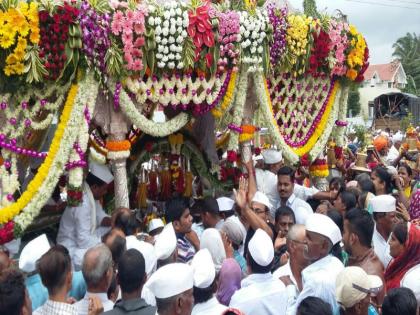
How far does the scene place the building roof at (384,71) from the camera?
5881 cm

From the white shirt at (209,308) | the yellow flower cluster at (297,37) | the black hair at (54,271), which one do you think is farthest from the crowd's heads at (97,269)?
the yellow flower cluster at (297,37)

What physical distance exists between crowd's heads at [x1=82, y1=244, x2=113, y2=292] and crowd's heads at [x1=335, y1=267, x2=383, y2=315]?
4.93 feet

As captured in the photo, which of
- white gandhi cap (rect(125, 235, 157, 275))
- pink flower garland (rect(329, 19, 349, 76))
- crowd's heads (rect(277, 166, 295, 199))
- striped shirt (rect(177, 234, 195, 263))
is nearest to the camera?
white gandhi cap (rect(125, 235, 157, 275))

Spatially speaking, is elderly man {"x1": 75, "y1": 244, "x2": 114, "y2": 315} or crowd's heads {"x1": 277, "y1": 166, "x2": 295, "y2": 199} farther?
crowd's heads {"x1": 277, "y1": 166, "x2": 295, "y2": 199}

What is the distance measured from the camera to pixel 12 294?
3424 mm

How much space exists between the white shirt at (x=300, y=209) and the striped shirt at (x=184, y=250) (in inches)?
53.0

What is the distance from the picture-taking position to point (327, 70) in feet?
31.6

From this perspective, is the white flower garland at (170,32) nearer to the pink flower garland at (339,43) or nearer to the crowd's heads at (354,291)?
the pink flower garland at (339,43)

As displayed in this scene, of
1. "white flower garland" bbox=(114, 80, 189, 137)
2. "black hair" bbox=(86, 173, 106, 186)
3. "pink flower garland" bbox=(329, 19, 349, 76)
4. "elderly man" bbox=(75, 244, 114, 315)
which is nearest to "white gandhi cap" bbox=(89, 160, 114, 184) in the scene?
"black hair" bbox=(86, 173, 106, 186)

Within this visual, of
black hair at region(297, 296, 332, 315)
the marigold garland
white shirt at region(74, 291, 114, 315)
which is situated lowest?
white shirt at region(74, 291, 114, 315)

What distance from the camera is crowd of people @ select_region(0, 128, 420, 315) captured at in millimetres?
3693

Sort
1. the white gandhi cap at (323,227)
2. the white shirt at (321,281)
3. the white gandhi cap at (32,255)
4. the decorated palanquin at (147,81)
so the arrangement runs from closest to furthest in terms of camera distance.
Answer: the white shirt at (321,281) < the white gandhi cap at (323,227) < the white gandhi cap at (32,255) < the decorated palanquin at (147,81)

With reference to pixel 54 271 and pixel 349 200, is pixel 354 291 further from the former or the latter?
pixel 349 200

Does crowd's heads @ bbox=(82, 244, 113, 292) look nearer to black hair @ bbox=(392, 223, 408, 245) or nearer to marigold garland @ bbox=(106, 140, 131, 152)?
black hair @ bbox=(392, 223, 408, 245)
